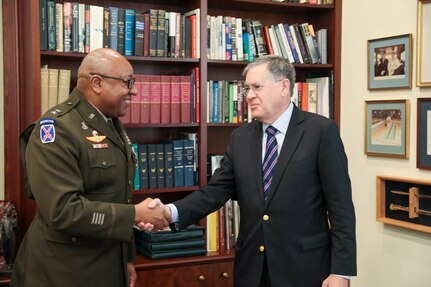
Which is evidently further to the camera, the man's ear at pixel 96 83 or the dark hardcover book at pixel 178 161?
the dark hardcover book at pixel 178 161

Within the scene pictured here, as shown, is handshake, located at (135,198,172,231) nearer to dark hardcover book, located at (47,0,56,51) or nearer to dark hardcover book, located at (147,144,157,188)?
dark hardcover book, located at (147,144,157,188)

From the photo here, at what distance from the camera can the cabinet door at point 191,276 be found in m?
3.14

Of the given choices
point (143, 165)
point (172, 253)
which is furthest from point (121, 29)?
point (172, 253)

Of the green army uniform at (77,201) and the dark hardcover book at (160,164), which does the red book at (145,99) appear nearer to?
the dark hardcover book at (160,164)

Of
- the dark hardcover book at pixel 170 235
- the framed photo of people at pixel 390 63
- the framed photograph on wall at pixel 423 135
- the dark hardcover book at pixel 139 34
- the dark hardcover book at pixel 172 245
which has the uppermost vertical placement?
the dark hardcover book at pixel 139 34

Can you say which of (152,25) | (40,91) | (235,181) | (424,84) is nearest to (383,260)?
(424,84)

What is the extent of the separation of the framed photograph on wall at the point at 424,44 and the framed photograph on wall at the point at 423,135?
0.38 ft

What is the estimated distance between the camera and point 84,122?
226 centimetres

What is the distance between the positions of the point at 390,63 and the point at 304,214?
1382mm

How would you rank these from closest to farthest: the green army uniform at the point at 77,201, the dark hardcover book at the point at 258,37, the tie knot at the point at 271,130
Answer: the green army uniform at the point at 77,201 → the tie knot at the point at 271,130 → the dark hardcover book at the point at 258,37

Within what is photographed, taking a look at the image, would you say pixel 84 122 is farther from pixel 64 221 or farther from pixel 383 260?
pixel 383 260

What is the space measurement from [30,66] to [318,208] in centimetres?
170

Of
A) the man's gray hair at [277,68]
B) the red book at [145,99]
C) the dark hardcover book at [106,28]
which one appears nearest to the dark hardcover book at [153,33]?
the red book at [145,99]

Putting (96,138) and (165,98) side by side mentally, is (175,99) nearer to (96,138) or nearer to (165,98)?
(165,98)
